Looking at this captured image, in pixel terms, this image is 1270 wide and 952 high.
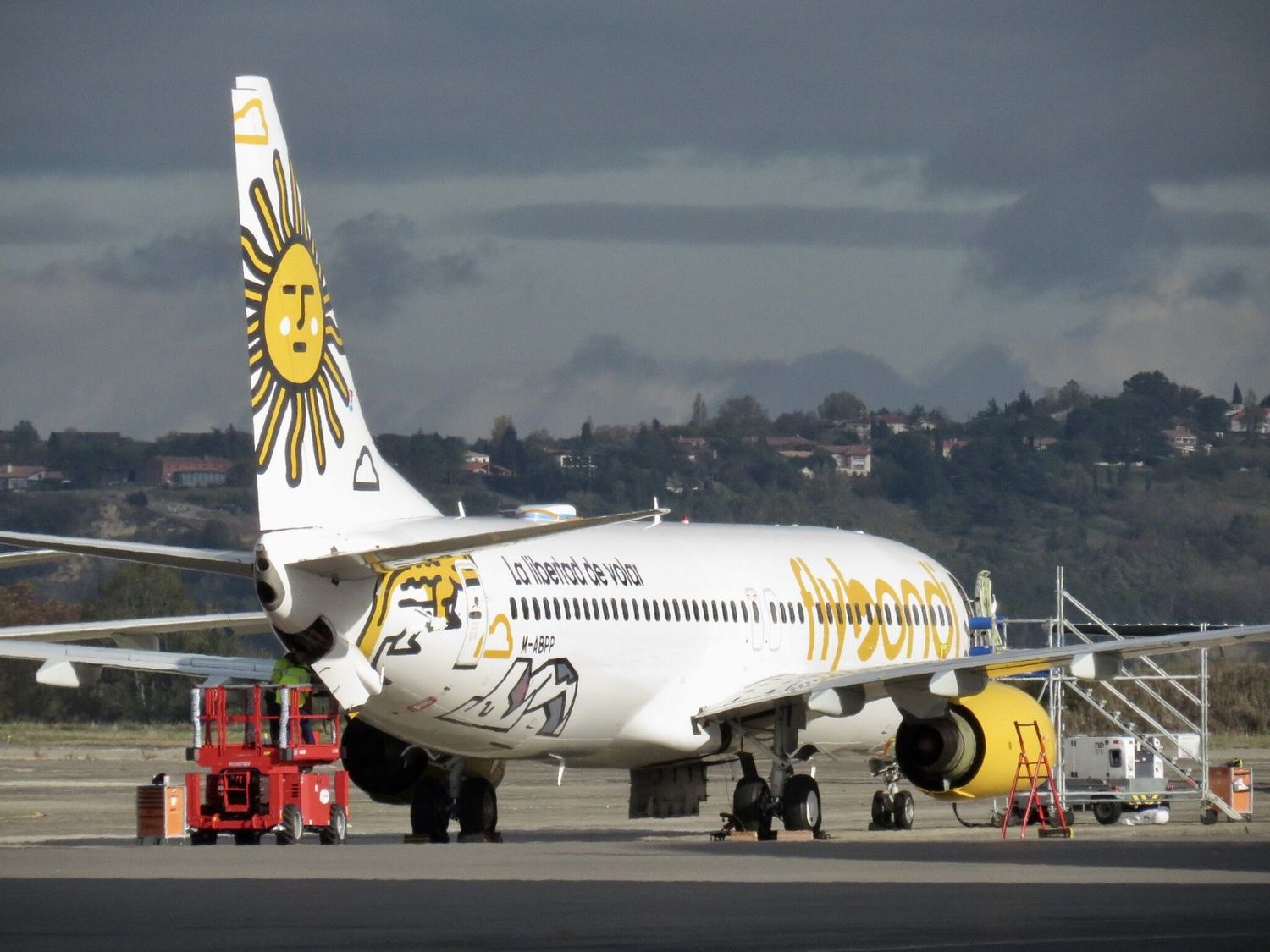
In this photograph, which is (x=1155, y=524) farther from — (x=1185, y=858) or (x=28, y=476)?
(x=1185, y=858)

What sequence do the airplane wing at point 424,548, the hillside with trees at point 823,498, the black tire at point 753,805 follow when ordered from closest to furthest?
the airplane wing at point 424,548
the black tire at point 753,805
the hillside with trees at point 823,498

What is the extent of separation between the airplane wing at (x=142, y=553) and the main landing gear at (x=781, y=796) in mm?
7787

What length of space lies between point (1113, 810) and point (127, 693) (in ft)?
204

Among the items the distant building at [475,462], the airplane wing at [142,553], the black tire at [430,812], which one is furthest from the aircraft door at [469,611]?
the distant building at [475,462]

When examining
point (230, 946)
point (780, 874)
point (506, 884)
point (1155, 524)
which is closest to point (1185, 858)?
point (780, 874)

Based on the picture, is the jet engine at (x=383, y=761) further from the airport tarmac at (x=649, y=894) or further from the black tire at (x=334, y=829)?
the black tire at (x=334, y=829)

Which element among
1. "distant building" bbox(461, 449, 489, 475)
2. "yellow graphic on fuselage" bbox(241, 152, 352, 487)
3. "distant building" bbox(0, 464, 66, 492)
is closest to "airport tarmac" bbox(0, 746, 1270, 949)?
"yellow graphic on fuselage" bbox(241, 152, 352, 487)

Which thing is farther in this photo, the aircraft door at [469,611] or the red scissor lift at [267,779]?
the red scissor lift at [267,779]

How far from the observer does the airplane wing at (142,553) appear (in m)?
23.2

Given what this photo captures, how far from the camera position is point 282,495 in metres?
25.5

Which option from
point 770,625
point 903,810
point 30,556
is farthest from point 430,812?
point 903,810

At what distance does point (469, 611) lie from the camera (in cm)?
2694

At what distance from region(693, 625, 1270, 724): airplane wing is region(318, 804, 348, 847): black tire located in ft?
17.5

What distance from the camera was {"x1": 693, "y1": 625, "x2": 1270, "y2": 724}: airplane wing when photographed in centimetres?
2827
